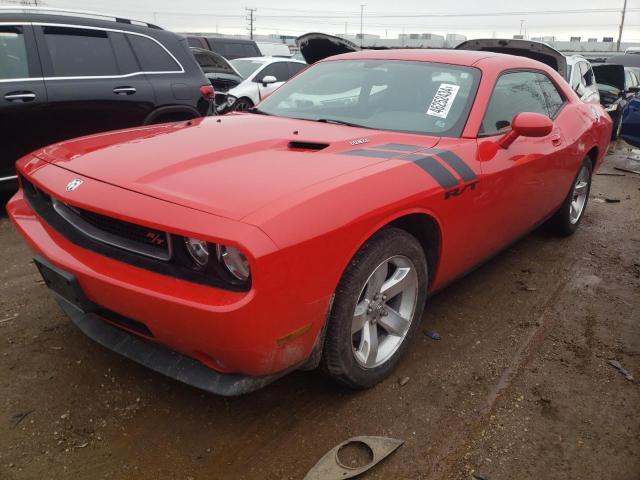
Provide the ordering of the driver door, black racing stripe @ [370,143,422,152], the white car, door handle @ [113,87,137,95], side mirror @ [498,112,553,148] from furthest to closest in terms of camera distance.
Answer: the driver door
the white car
door handle @ [113,87,137,95]
side mirror @ [498,112,553,148]
black racing stripe @ [370,143,422,152]

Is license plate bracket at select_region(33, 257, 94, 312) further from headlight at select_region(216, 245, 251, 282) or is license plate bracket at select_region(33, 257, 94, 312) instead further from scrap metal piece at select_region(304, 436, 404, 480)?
scrap metal piece at select_region(304, 436, 404, 480)

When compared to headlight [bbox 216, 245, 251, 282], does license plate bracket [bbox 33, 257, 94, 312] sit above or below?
below

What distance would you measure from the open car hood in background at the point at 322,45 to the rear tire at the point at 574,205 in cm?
236

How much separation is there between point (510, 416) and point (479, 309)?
3.43ft

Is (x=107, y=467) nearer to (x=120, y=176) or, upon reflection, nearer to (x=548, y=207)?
(x=120, y=176)

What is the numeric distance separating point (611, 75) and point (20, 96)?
10.7 m

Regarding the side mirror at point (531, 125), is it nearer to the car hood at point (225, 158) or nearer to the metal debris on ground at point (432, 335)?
the car hood at point (225, 158)

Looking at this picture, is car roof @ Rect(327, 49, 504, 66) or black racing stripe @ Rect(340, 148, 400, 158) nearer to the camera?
black racing stripe @ Rect(340, 148, 400, 158)

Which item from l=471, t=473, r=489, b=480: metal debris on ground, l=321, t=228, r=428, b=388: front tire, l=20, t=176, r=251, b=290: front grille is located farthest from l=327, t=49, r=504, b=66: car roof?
l=471, t=473, r=489, b=480: metal debris on ground

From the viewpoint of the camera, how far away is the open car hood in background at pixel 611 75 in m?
10.5

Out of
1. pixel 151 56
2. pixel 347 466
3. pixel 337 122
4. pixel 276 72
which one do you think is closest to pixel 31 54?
pixel 151 56

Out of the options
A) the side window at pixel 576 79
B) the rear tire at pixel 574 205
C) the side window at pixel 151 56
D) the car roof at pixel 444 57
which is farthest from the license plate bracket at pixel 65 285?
the side window at pixel 576 79

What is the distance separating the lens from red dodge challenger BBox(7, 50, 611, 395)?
178 cm

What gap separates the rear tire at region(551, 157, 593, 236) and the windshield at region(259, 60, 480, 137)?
1.80m
